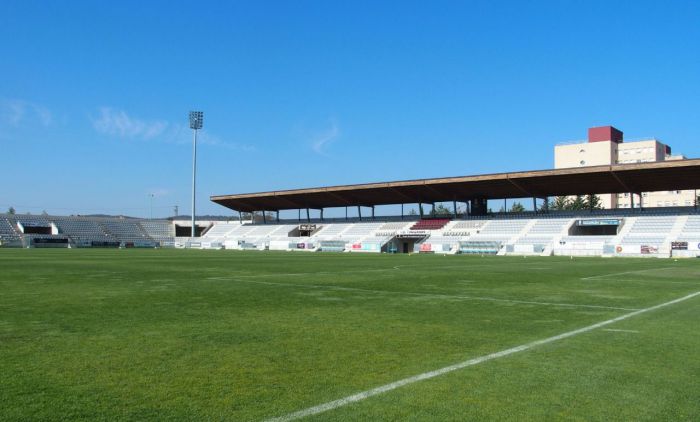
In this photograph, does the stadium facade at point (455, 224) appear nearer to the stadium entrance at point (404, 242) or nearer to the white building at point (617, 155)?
the stadium entrance at point (404, 242)

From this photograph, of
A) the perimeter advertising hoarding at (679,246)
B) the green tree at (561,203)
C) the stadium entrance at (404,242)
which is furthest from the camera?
the green tree at (561,203)

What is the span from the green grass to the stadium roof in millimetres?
44821

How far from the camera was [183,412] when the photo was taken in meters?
4.79

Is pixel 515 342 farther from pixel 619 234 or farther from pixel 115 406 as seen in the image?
pixel 619 234

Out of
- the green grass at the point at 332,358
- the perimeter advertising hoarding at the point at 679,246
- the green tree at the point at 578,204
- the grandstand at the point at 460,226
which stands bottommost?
the green grass at the point at 332,358

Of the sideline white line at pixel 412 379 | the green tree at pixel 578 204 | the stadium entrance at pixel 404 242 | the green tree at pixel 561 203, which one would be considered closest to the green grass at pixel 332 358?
the sideline white line at pixel 412 379

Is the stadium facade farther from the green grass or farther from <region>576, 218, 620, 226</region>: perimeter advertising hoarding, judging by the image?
the green grass

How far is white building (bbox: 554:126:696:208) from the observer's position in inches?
4562

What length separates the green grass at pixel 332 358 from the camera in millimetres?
5008

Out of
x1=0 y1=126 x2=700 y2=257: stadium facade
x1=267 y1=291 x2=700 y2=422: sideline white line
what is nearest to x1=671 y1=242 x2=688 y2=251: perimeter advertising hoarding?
x1=0 y1=126 x2=700 y2=257: stadium facade

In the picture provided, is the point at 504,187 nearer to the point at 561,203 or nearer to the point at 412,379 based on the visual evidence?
the point at 412,379

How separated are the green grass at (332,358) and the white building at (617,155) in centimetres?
11681

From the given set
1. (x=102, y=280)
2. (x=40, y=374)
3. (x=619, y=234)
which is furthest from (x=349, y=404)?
(x=619, y=234)

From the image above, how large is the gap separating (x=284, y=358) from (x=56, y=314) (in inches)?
241
